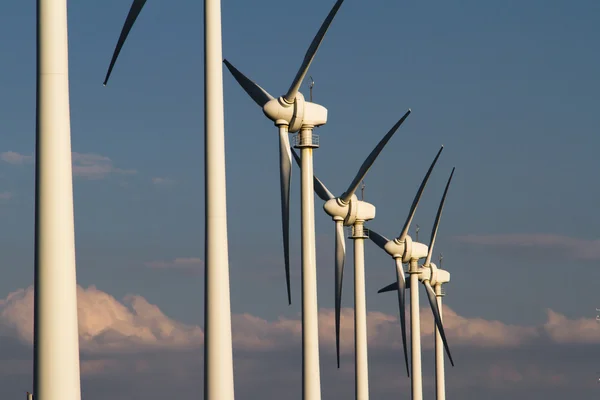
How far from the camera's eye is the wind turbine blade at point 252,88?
260ft

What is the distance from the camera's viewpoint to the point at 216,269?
3953cm

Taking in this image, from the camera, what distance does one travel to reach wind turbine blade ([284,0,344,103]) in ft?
228

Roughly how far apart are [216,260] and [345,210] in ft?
204

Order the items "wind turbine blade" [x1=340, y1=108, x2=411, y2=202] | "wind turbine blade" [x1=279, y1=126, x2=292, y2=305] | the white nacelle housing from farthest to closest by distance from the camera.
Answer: the white nacelle housing, "wind turbine blade" [x1=340, y1=108, x2=411, y2=202], "wind turbine blade" [x1=279, y1=126, x2=292, y2=305]

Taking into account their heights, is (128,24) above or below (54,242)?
above

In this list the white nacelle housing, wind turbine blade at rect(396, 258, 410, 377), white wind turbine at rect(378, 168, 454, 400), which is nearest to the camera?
wind turbine blade at rect(396, 258, 410, 377)

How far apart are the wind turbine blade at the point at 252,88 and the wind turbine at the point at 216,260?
37.2 m

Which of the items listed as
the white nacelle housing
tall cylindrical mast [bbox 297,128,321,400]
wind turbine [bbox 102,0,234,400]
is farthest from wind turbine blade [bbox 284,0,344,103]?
the white nacelle housing

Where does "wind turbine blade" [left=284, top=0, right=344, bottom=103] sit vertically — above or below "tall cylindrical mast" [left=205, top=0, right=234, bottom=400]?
above

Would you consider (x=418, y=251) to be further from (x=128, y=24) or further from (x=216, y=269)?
(x=216, y=269)

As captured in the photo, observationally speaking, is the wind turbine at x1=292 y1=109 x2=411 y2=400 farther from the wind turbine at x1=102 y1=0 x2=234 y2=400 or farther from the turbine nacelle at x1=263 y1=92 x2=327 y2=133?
the wind turbine at x1=102 y1=0 x2=234 y2=400

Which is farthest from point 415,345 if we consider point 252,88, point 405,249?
point 252,88

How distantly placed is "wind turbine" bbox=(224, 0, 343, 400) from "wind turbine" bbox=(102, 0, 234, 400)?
95.0ft

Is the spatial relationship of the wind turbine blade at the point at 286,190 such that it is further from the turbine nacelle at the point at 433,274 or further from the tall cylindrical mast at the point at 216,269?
the turbine nacelle at the point at 433,274
